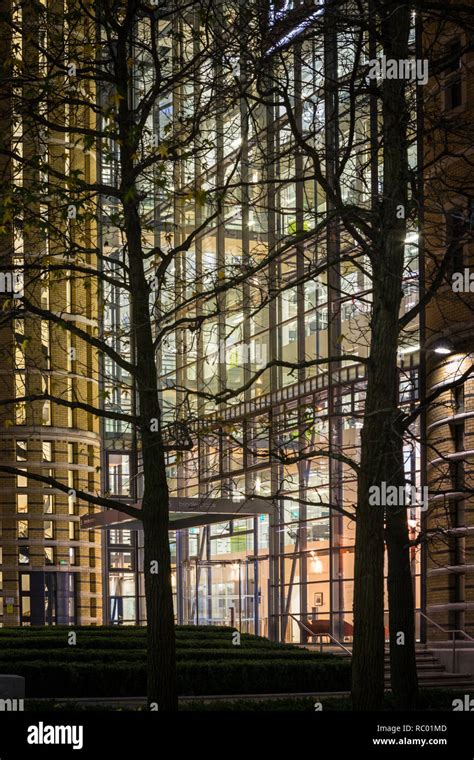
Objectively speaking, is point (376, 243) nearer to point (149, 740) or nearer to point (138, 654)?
point (149, 740)

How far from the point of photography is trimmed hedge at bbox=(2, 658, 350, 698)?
76.5ft

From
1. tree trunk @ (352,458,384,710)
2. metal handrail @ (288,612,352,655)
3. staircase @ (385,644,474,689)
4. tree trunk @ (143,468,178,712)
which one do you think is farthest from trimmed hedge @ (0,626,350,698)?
tree trunk @ (352,458,384,710)

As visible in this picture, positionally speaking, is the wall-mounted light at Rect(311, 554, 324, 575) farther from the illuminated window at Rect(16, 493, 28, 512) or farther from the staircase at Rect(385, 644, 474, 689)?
the illuminated window at Rect(16, 493, 28, 512)

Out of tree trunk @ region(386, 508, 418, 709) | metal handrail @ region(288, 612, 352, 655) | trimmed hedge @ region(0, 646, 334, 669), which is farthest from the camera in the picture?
metal handrail @ region(288, 612, 352, 655)

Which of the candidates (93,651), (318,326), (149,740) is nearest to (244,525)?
(318,326)

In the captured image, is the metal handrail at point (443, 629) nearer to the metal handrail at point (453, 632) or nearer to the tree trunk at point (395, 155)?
the metal handrail at point (453, 632)

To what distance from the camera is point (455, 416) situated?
29.3 metres

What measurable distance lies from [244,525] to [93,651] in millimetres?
14504

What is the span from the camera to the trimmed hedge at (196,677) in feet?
76.5

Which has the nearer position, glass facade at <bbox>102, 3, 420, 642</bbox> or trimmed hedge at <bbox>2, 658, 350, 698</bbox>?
trimmed hedge at <bbox>2, 658, 350, 698</bbox>

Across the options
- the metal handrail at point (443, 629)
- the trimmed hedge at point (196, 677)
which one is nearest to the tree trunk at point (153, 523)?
the trimmed hedge at point (196, 677)

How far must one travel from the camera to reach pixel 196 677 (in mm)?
23844

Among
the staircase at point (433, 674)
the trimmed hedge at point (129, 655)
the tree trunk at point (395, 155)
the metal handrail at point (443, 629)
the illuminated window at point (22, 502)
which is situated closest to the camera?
the tree trunk at point (395, 155)

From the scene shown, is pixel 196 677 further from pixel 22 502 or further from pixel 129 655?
pixel 22 502
